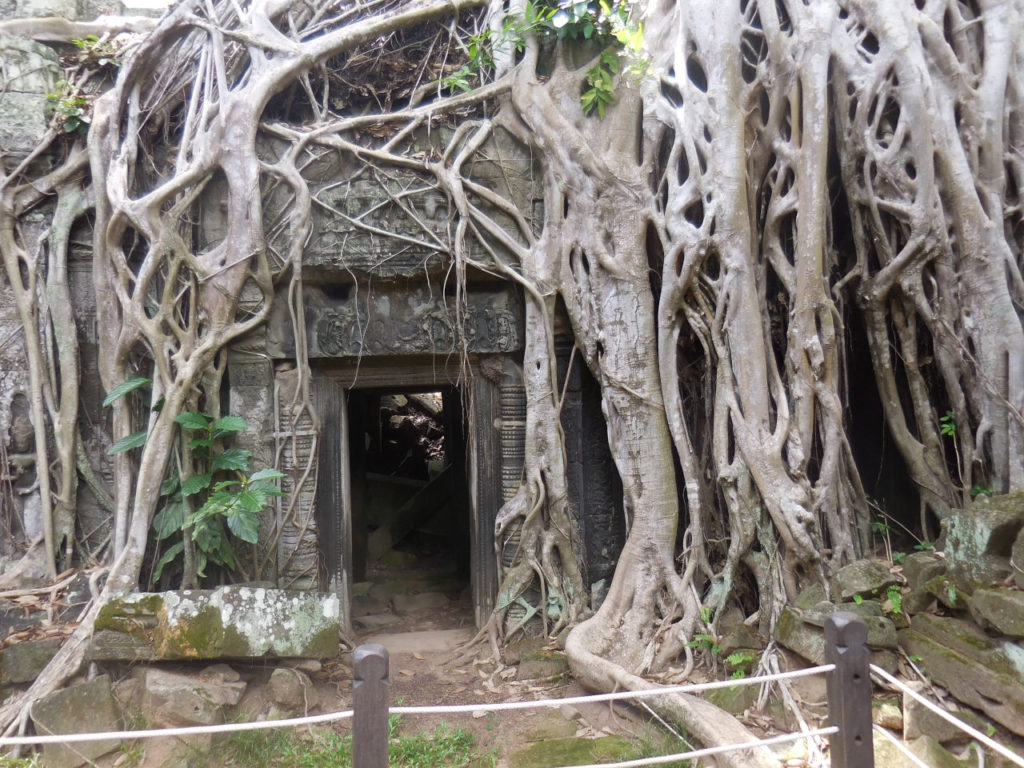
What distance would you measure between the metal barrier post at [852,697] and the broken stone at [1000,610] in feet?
2.57

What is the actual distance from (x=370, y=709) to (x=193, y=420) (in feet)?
7.14

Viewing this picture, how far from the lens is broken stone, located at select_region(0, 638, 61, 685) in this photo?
10.1 feet

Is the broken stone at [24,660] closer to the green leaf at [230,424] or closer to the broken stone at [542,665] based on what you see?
the green leaf at [230,424]

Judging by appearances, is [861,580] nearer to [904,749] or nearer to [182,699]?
[904,749]

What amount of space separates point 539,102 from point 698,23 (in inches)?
33.3

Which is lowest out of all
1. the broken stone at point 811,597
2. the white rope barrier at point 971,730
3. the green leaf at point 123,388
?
the white rope barrier at point 971,730

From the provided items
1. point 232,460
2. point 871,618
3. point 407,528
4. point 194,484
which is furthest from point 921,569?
point 407,528

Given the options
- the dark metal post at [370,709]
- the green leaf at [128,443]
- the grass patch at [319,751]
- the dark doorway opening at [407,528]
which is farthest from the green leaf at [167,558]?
the dark metal post at [370,709]

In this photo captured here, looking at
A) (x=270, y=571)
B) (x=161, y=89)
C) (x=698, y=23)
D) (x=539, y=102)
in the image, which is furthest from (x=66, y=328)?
(x=698, y=23)

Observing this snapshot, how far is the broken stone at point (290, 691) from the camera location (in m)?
2.96

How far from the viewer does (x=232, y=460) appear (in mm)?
3438

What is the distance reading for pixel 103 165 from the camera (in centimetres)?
364

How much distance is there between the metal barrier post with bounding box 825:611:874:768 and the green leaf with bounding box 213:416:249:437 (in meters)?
2.73

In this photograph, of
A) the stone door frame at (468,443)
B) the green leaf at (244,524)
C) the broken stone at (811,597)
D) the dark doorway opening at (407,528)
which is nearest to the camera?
the broken stone at (811,597)
